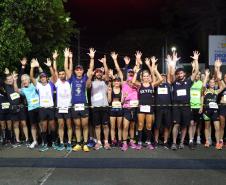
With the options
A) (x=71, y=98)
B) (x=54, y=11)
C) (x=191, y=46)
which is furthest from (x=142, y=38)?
(x=71, y=98)

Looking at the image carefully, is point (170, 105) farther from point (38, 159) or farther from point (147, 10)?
point (147, 10)

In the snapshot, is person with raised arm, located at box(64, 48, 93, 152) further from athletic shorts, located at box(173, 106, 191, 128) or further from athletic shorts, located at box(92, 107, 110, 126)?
athletic shorts, located at box(173, 106, 191, 128)

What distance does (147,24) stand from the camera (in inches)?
1109

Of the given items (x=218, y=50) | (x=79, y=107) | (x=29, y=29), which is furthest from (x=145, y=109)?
(x=218, y=50)

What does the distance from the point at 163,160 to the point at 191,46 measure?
18807mm

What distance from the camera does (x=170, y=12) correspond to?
26.0m

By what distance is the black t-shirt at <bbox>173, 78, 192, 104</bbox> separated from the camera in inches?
420

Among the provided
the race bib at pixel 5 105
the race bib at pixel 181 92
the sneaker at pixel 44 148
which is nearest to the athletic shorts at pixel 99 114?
the sneaker at pixel 44 148

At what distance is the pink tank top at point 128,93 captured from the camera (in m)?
10.7

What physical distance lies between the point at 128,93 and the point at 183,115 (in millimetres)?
1400

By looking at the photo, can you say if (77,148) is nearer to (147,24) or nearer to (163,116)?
(163,116)

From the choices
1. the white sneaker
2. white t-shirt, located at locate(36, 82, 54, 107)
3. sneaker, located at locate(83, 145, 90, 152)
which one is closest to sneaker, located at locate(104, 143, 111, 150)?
sneaker, located at locate(83, 145, 90, 152)

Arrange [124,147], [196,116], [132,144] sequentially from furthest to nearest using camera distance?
[196,116] → [132,144] → [124,147]

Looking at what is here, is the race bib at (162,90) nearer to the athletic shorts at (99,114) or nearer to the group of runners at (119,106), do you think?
the group of runners at (119,106)
